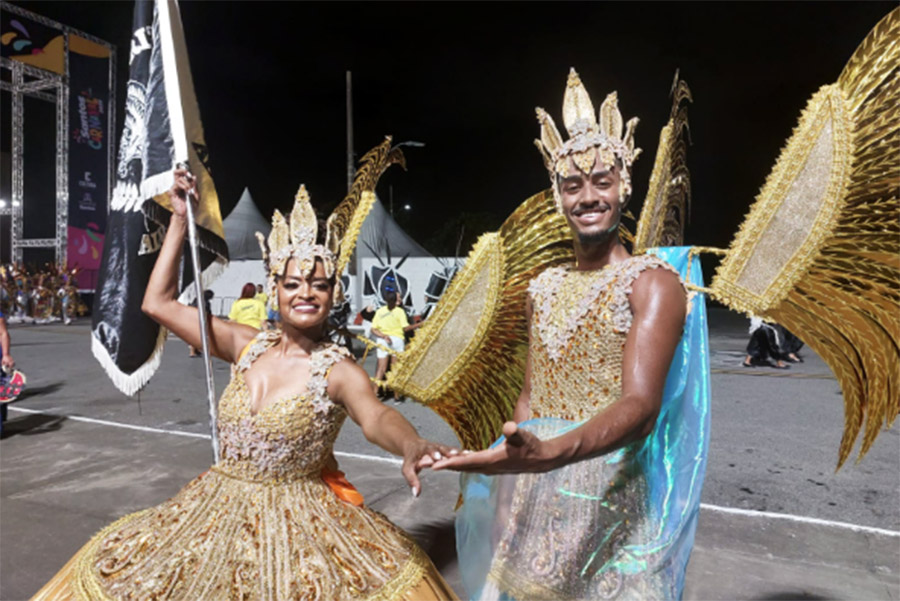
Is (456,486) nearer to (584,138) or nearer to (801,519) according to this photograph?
(801,519)

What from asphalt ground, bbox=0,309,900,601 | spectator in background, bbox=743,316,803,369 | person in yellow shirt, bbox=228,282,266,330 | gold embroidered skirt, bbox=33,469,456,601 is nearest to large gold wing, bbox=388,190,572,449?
gold embroidered skirt, bbox=33,469,456,601

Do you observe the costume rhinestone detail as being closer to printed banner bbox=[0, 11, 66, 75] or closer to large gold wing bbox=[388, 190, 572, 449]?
large gold wing bbox=[388, 190, 572, 449]

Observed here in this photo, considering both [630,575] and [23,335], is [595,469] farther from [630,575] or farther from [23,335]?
[23,335]

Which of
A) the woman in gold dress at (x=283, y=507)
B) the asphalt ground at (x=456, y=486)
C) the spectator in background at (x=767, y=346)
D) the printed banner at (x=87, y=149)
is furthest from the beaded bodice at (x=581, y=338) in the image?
the printed banner at (x=87, y=149)

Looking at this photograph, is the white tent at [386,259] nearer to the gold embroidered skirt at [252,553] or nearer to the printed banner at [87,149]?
the printed banner at [87,149]

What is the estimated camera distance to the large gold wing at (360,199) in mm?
2504

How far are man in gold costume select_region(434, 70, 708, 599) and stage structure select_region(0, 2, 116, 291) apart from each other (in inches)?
956

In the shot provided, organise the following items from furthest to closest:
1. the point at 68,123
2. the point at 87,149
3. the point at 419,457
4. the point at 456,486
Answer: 1. the point at 87,149
2. the point at 68,123
3. the point at 456,486
4. the point at 419,457

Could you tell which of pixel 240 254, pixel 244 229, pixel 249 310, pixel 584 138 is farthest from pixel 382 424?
pixel 244 229

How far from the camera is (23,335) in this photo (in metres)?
17.6

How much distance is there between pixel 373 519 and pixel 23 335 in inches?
773

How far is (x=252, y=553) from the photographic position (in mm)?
1826

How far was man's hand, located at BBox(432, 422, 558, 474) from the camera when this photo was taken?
1.17 metres

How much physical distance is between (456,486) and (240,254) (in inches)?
702
